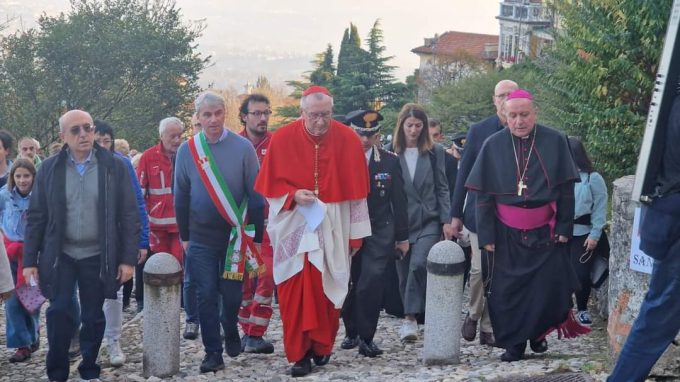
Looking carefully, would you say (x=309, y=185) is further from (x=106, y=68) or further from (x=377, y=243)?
(x=106, y=68)

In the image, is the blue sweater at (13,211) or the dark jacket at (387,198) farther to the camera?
the blue sweater at (13,211)

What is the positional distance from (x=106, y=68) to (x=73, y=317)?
98.0ft

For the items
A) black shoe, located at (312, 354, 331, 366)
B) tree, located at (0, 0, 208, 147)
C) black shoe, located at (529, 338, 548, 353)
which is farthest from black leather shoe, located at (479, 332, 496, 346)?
tree, located at (0, 0, 208, 147)

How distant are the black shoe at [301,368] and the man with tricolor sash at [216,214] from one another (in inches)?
26.7

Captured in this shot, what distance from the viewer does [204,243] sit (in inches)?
354

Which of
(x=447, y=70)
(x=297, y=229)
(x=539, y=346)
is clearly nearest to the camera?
(x=297, y=229)

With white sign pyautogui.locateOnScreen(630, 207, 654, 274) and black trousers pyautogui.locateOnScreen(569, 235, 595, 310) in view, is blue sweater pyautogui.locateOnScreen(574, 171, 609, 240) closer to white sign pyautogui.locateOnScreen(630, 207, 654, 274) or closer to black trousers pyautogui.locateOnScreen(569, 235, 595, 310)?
black trousers pyautogui.locateOnScreen(569, 235, 595, 310)

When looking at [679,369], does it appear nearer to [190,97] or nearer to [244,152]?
[244,152]

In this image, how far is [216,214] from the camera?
8.99 m

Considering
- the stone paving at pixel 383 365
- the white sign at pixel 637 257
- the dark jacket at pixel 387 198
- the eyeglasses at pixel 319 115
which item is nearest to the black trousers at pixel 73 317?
the stone paving at pixel 383 365

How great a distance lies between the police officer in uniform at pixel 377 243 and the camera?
9391 millimetres

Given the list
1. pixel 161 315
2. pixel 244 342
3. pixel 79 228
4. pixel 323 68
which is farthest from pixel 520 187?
pixel 323 68

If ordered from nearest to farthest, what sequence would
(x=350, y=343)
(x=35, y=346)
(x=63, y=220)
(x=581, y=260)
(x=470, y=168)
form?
(x=63, y=220) → (x=470, y=168) → (x=350, y=343) → (x=35, y=346) → (x=581, y=260)

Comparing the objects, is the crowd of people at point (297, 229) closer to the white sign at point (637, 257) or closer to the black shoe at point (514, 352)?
the black shoe at point (514, 352)
